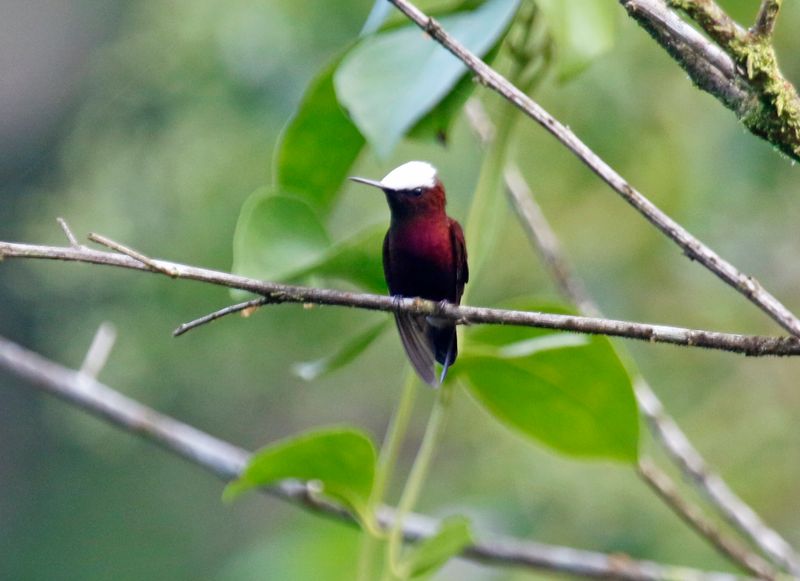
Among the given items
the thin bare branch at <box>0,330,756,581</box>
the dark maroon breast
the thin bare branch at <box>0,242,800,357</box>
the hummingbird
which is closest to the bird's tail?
the hummingbird

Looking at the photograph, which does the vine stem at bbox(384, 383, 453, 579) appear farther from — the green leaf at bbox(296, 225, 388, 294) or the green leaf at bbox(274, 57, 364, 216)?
the green leaf at bbox(274, 57, 364, 216)

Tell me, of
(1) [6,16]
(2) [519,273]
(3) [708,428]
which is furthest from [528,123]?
(1) [6,16]

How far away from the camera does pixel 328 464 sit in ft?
6.48

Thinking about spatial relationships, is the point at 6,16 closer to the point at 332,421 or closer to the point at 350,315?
the point at 332,421

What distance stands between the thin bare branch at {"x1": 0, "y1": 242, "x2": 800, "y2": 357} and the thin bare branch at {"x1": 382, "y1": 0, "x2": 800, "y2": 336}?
8cm

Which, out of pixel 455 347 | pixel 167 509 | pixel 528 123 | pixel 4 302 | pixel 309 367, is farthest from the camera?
pixel 167 509

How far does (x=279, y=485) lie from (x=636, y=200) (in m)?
1.56

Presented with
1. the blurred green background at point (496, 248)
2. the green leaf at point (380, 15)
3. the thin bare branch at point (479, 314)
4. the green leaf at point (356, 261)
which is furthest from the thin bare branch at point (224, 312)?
the blurred green background at point (496, 248)

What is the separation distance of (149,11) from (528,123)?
6.15ft

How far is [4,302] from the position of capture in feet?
28.2

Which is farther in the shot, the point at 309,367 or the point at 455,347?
the point at 309,367

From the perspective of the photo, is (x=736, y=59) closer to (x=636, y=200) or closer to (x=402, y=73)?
(x=636, y=200)

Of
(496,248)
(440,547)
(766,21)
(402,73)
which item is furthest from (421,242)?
(496,248)

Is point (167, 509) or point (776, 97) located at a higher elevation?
point (776, 97)
